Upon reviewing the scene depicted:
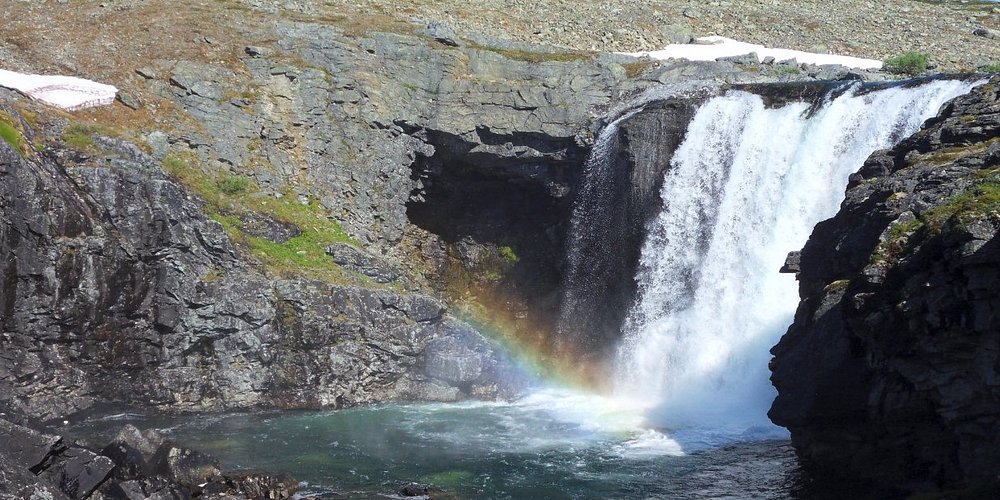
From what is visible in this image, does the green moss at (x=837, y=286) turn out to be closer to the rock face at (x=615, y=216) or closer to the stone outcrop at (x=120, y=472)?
the stone outcrop at (x=120, y=472)

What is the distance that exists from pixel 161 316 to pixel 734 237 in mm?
18010

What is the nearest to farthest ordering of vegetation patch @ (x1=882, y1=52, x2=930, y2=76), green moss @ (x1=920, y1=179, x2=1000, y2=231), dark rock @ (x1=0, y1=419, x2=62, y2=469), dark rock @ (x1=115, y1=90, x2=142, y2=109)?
1. green moss @ (x1=920, y1=179, x2=1000, y2=231)
2. dark rock @ (x1=0, y1=419, x2=62, y2=469)
3. dark rock @ (x1=115, y1=90, x2=142, y2=109)
4. vegetation patch @ (x1=882, y1=52, x2=930, y2=76)

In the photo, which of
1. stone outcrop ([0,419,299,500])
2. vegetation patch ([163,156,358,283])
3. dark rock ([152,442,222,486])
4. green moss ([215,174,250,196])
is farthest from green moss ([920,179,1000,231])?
green moss ([215,174,250,196])

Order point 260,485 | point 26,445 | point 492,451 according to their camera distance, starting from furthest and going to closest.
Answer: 1. point 492,451
2. point 260,485
3. point 26,445

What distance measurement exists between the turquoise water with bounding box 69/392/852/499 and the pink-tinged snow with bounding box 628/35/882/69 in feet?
65.6

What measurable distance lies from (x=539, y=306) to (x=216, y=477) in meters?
18.2

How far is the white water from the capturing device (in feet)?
87.2

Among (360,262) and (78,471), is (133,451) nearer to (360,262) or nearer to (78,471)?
(78,471)

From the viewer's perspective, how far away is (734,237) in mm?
29172

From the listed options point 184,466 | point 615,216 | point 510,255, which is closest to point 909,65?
point 615,216

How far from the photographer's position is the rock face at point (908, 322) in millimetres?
13891

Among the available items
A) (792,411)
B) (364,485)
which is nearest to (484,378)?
(364,485)

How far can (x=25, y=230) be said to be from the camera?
23562mm

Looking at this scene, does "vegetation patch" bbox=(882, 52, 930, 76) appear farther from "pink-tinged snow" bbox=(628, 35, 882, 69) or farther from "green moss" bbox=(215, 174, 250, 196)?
"green moss" bbox=(215, 174, 250, 196)
